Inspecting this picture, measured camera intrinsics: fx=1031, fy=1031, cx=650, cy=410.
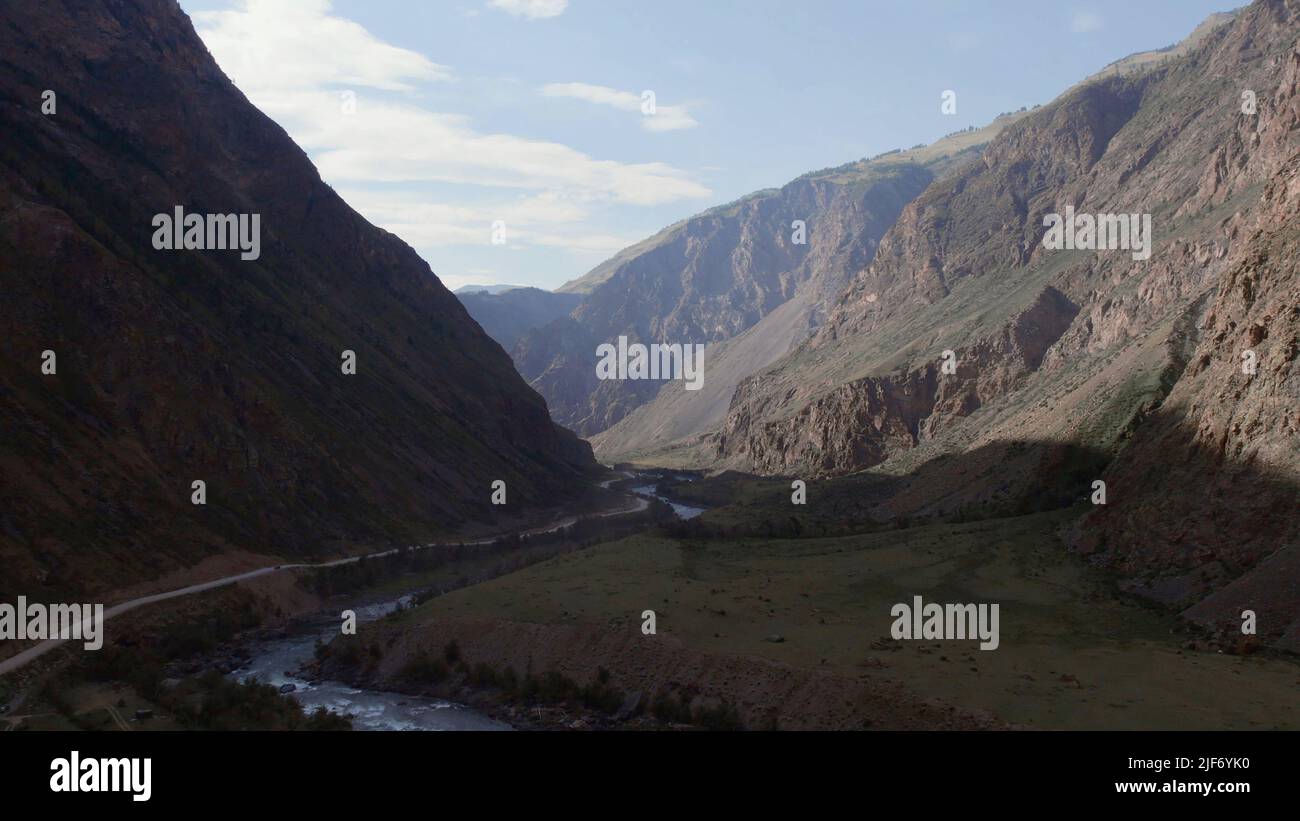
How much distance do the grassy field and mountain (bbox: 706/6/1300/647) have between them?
127 inches

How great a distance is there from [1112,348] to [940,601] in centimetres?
5149

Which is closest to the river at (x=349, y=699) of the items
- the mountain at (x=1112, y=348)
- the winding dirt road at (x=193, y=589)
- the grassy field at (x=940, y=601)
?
the winding dirt road at (x=193, y=589)

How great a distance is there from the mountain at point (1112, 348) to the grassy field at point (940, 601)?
322cm

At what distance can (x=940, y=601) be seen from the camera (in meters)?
43.6

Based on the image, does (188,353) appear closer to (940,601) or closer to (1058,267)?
(940,601)

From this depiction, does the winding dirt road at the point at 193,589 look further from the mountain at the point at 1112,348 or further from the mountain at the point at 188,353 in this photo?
the mountain at the point at 1112,348

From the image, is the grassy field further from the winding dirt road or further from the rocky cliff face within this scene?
the rocky cliff face

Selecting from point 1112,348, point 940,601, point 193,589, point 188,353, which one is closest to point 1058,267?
point 1112,348

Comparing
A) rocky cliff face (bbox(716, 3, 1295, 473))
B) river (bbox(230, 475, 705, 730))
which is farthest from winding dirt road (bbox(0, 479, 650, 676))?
rocky cliff face (bbox(716, 3, 1295, 473))

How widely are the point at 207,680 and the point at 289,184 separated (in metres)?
76.4

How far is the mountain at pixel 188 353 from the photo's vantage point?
51.3 metres
